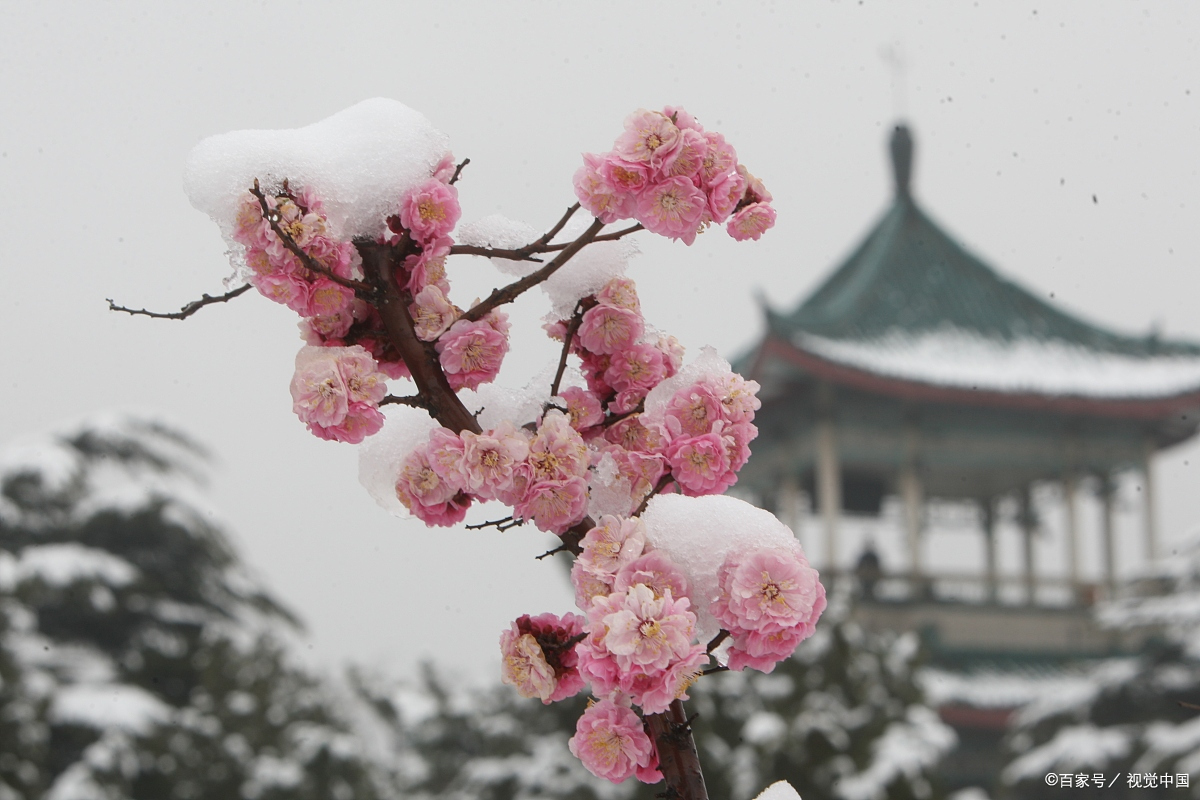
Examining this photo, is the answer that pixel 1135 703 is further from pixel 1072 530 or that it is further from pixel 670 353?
pixel 670 353

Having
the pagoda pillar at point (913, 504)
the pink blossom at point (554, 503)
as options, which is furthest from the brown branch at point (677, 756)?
the pagoda pillar at point (913, 504)

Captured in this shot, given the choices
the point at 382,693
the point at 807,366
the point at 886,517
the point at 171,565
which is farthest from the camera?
the point at 382,693

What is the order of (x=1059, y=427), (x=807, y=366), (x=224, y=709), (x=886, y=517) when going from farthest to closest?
(x=886, y=517) → (x=1059, y=427) → (x=807, y=366) → (x=224, y=709)

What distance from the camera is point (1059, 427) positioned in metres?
8.13

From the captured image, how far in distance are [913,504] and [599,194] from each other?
24.0 ft

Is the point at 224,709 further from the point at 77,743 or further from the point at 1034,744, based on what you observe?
the point at 1034,744

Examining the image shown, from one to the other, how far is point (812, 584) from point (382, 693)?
10310mm

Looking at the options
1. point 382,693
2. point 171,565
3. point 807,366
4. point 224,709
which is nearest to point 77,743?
point 224,709

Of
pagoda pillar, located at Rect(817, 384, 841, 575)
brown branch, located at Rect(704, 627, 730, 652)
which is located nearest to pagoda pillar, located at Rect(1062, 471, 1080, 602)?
pagoda pillar, located at Rect(817, 384, 841, 575)

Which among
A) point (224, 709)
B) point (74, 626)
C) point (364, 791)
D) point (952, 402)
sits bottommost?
point (364, 791)

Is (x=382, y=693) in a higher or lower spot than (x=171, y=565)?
lower

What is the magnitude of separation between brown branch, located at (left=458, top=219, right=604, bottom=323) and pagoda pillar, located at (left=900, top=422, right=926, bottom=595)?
720cm

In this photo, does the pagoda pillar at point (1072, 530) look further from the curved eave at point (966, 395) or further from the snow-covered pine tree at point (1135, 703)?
the snow-covered pine tree at point (1135, 703)

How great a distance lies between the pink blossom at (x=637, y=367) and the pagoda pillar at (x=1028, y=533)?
776 centimetres
